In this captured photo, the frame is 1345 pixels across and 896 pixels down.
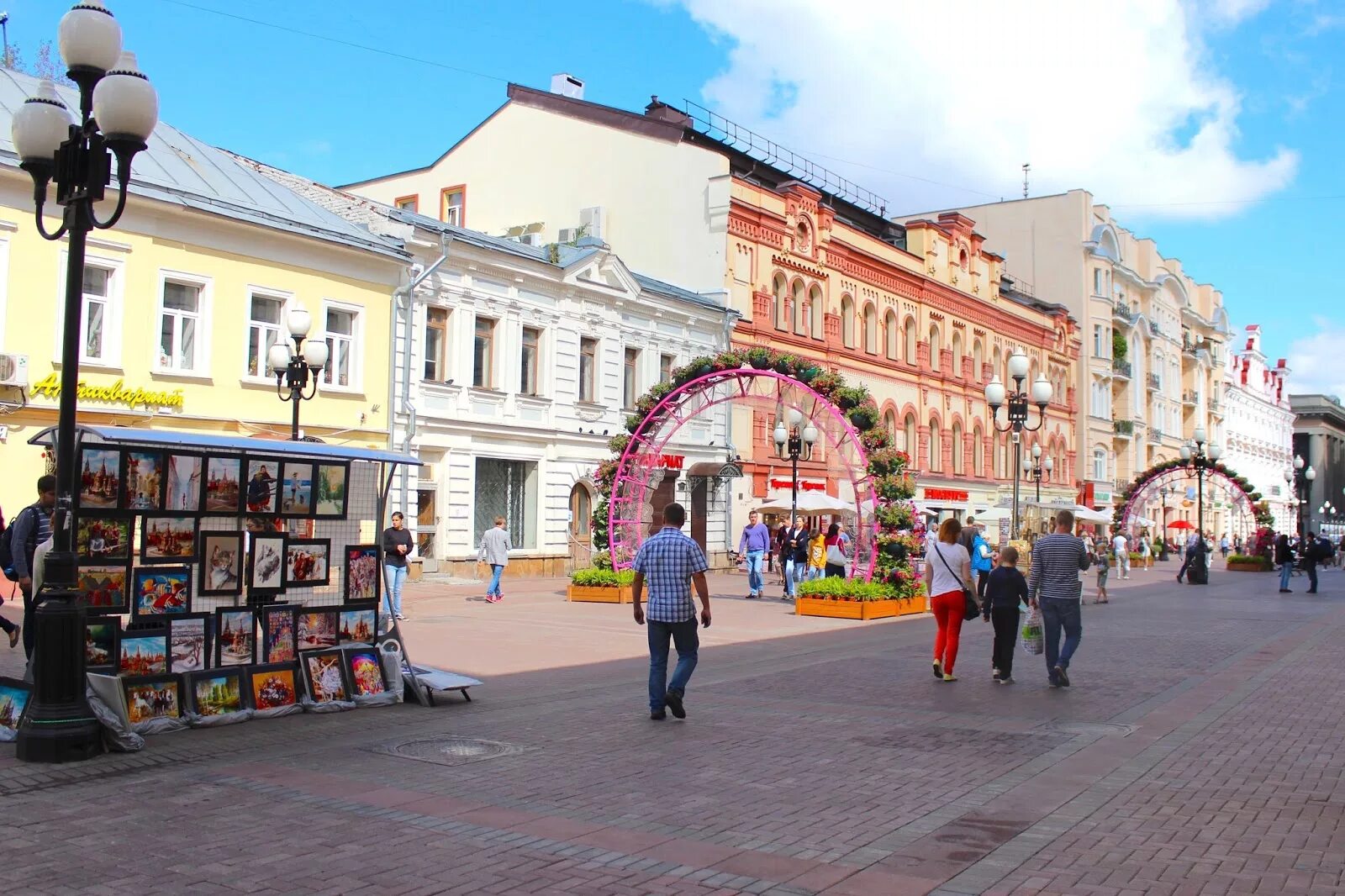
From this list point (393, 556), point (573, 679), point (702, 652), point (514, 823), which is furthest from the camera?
point (393, 556)

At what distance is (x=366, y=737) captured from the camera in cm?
903

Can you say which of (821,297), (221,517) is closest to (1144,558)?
(821,297)

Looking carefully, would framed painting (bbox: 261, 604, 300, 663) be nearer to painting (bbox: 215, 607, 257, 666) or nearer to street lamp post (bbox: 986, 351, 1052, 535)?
painting (bbox: 215, 607, 257, 666)

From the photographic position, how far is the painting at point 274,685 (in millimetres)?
9656

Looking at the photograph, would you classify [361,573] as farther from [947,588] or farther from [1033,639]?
[1033,639]

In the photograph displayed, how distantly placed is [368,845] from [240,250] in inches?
800

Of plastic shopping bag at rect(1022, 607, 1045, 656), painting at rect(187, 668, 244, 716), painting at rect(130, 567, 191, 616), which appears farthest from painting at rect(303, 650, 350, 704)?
plastic shopping bag at rect(1022, 607, 1045, 656)

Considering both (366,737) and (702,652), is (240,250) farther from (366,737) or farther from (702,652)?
(366,737)

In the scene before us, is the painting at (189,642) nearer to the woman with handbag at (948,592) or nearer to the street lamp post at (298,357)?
the woman with handbag at (948,592)

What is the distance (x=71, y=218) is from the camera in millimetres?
8258

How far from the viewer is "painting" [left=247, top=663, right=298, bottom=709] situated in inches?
380

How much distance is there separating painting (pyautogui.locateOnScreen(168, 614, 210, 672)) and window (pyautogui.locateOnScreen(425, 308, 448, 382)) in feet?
62.1

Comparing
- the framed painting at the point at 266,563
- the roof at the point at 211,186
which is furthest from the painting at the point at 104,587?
the roof at the point at 211,186

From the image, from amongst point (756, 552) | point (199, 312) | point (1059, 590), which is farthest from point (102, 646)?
point (756, 552)
